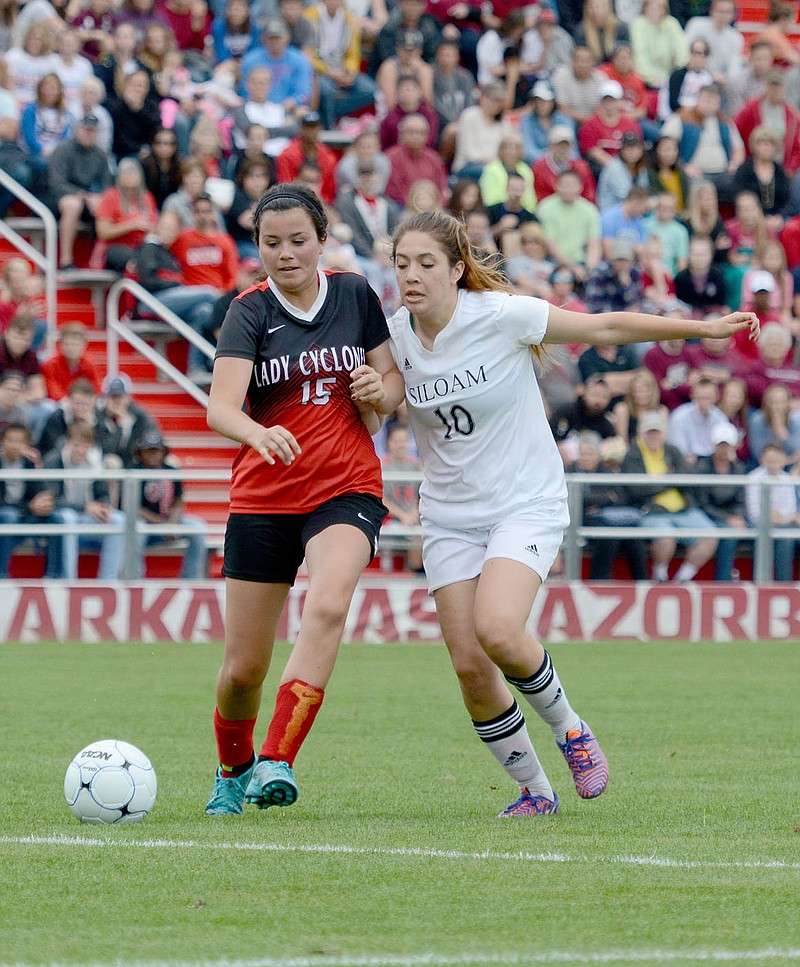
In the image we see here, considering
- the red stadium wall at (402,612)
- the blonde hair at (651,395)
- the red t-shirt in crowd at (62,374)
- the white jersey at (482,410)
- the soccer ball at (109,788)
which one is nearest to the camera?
the soccer ball at (109,788)

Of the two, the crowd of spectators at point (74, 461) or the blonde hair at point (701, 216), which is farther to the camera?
the blonde hair at point (701, 216)

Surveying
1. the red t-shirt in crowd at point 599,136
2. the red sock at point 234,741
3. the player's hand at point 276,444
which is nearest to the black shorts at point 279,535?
the player's hand at point 276,444

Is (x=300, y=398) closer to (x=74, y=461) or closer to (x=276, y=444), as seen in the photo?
(x=276, y=444)

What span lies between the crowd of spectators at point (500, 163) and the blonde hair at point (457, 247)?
7961mm

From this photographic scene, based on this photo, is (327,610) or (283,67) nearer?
(327,610)

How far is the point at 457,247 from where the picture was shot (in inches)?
247

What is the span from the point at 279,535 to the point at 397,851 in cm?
127

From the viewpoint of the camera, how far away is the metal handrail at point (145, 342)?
53.0 feet

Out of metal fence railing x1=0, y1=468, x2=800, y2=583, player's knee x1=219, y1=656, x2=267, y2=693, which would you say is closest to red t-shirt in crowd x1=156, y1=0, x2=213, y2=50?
metal fence railing x1=0, y1=468, x2=800, y2=583

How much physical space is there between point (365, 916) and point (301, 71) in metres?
15.1

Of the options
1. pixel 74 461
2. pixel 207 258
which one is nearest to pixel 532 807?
pixel 74 461

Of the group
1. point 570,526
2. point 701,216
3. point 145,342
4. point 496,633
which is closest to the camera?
point 496,633

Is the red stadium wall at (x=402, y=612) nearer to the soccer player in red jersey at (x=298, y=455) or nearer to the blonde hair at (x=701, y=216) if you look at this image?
the blonde hair at (x=701, y=216)

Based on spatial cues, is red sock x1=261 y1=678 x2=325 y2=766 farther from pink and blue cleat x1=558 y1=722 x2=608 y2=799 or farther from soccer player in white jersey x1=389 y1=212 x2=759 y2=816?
pink and blue cleat x1=558 y1=722 x2=608 y2=799
